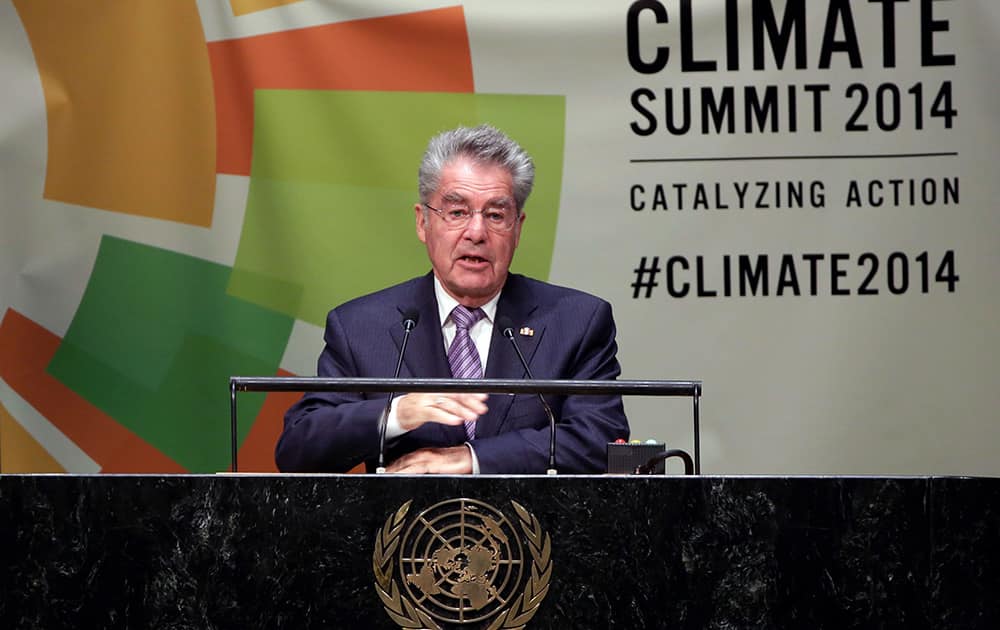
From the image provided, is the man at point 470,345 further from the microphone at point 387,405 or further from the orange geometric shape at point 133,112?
the orange geometric shape at point 133,112

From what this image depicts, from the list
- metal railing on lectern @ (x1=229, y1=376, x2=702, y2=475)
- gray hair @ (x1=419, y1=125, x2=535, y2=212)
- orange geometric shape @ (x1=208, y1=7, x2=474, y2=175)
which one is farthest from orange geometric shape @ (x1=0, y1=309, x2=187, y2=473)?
metal railing on lectern @ (x1=229, y1=376, x2=702, y2=475)

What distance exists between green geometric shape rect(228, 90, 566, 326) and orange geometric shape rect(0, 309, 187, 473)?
0.50 m

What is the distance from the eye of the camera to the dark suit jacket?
2.61 m

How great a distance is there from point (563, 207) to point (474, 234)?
30.5 inches

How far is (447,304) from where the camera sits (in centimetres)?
303

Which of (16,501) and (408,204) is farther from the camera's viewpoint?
(408,204)

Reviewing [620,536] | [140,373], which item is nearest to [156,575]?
[620,536]

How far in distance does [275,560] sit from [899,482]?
2.75 ft

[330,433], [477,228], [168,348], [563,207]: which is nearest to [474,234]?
[477,228]

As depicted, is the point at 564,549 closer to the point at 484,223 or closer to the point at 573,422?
the point at 573,422

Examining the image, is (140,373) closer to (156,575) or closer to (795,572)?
(156,575)

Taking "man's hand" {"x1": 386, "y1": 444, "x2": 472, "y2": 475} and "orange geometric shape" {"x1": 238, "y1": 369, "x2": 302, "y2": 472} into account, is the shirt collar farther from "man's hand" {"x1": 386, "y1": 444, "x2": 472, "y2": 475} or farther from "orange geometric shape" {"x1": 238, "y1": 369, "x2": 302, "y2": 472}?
"orange geometric shape" {"x1": 238, "y1": 369, "x2": 302, "y2": 472}

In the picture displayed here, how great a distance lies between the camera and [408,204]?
370 cm

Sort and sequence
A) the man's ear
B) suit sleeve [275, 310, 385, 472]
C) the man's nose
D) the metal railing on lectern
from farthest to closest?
the man's ear, the man's nose, suit sleeve [275, 310, 385, 472], the metal railing on lectern
